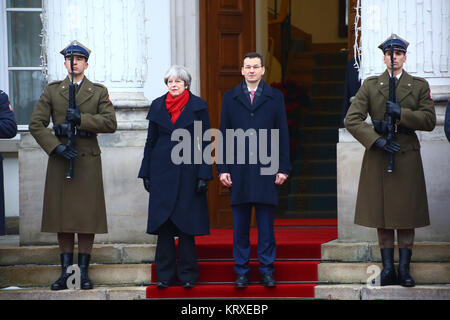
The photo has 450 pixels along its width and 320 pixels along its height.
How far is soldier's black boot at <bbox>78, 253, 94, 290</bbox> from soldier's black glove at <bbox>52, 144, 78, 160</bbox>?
2.72ft

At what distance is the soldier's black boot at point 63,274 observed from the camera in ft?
24.2

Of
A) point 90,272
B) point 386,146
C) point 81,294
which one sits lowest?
point 81,294

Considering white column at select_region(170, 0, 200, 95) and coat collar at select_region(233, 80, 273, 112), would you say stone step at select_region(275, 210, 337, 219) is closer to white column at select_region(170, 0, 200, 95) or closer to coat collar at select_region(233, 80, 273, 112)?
white column at select_region(170, 0, 200, 95)

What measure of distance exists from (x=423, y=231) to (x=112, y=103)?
299 centimetres

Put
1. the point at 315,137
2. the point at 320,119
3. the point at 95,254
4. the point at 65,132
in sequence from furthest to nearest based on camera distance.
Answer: the point at 320,119 < the point at 315,137 < the point at 95,254 < the point at 65,132

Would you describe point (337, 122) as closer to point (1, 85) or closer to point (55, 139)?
point (1, 85)

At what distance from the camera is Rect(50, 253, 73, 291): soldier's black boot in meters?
7.37

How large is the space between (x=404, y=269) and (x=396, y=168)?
802 millimetres

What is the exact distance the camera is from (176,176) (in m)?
7.40

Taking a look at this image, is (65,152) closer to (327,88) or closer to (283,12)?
(327,88)

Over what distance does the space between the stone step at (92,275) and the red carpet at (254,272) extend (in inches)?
5.3

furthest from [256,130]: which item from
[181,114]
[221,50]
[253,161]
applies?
[221,50]

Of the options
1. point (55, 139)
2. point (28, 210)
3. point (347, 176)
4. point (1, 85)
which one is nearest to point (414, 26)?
point (347, 176)

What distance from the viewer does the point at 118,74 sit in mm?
8383
